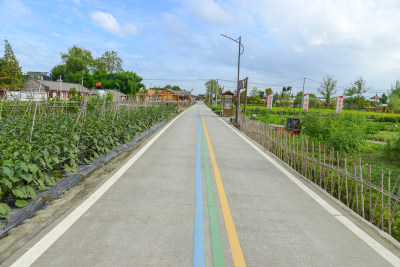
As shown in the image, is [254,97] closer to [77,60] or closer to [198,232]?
[77,60]

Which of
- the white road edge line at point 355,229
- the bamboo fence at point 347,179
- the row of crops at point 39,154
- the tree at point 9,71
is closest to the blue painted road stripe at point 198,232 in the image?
the white road edge line at point 355,229

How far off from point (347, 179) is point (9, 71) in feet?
208

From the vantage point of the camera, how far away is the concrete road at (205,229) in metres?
2.93

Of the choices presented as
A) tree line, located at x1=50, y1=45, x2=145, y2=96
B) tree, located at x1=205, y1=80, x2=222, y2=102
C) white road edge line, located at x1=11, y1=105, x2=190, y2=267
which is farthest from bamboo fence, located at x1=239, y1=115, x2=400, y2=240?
tree line, located at x1=50, y1=45, x2=145, y2=96

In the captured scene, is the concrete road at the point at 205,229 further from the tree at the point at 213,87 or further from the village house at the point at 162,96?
the tree at the point at 213,87

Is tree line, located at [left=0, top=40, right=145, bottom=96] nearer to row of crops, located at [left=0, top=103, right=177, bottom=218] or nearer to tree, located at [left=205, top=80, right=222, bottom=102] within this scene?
tree, located at [left=205, top=80, right=222, bottom=102]

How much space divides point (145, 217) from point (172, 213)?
41 centimetres

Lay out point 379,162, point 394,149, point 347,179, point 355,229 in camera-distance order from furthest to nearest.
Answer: point 394,149
point 379,162
point 347,179
point 355,229

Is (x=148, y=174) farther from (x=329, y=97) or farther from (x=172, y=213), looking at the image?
(x=329, y=97)

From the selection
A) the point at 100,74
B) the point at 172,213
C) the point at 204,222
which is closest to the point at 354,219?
the point at 204,222

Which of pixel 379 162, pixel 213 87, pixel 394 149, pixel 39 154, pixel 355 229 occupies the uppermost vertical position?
pixel 213 87

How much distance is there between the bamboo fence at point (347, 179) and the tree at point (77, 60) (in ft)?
259

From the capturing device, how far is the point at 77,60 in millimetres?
78562

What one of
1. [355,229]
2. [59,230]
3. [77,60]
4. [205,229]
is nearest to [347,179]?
[355,229]
